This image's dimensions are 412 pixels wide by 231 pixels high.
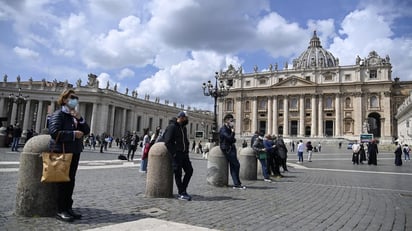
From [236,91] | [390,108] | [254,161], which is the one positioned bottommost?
[254,161]

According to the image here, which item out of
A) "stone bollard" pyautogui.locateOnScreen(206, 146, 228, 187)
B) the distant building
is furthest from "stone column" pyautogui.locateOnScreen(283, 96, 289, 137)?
"stone bollard" pyautogui.locateOnScreen(206, 146, 228, 187)

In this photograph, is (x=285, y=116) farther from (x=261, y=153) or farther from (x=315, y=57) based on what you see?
(x=261, y=153)

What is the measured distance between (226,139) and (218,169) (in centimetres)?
94

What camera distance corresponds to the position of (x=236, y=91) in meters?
81.4

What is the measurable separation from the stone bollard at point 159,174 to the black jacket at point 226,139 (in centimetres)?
224

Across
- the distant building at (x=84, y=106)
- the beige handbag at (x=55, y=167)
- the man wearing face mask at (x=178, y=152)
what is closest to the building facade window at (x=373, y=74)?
the distant building at (x=84, y=106)

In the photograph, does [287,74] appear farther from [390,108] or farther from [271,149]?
[271,149]

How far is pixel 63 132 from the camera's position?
418 centimetres

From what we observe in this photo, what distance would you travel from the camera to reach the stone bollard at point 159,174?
6305 mm

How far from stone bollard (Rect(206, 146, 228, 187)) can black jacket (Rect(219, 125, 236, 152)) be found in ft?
0.99

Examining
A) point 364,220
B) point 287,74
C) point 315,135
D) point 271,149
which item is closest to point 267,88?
point 287,74

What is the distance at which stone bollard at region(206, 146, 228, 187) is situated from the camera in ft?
27.3

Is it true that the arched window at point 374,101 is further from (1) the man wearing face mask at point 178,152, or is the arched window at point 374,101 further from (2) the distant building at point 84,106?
(1) the man wearing face mask at point 178,152

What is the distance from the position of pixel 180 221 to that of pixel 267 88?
2937 inches
